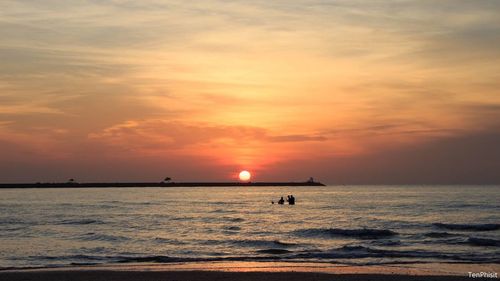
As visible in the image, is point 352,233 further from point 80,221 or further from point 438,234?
point 80,221

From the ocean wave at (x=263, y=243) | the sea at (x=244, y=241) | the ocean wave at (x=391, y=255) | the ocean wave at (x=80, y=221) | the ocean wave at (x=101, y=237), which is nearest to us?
the ocean wave at (x=391, y=255)

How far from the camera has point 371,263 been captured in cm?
2888

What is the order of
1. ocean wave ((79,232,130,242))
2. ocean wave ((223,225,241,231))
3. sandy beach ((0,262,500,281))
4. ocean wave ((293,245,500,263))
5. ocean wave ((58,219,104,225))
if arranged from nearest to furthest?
sandy beach ((0,262,500,281)) < ocean wave ((293,245,500,263)) < ocean wave ((79,232,130,242)) < ocean wave ((223,225,241,231)) < ocean wave ((58,219,104,225))

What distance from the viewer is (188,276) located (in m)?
23.5

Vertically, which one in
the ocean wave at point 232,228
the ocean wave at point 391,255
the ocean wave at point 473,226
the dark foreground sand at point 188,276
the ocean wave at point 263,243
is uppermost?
the ocean wave at point 473,226

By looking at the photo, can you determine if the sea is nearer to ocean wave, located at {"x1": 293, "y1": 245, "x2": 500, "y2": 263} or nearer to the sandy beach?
ocean wave, located at {"x1": 293, "y1": 245, "x2": 500, "y2": 263}

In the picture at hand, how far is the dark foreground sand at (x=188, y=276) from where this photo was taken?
2252 centimetres

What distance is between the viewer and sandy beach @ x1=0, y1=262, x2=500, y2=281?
22906mm

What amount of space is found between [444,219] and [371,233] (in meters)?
17.5

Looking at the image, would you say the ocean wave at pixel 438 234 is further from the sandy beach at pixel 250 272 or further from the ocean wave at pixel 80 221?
the ocean wave at pixel 80 221

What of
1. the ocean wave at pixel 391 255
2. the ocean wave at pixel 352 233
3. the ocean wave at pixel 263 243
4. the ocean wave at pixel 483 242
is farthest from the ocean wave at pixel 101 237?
the ocean wave at pixel 483 242

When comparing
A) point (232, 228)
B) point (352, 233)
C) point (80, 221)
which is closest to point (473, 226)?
point (352, 233)

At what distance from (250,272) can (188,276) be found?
8.20ft

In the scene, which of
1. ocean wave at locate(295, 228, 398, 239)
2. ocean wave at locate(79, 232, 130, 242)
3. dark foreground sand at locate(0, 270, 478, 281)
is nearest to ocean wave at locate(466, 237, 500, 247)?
ocean wave at locate(295, 228, 398, 239)
